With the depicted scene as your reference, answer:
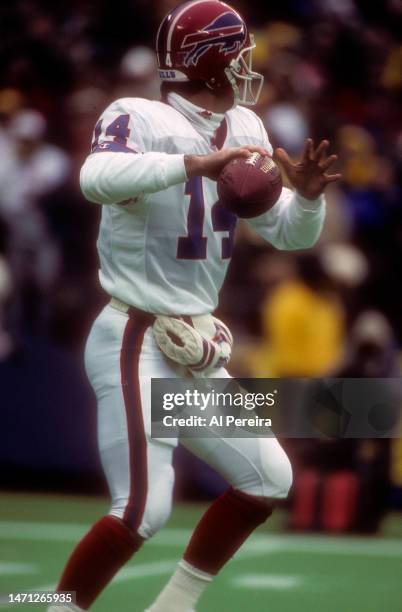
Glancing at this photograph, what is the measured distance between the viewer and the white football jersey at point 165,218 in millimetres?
4211

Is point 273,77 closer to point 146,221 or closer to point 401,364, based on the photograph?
point 401,364

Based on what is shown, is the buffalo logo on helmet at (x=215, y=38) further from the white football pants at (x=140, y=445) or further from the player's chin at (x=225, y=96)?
the white football pants at (x=140, y=445)

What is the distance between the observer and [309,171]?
4379mm

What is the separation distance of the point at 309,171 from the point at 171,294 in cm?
57

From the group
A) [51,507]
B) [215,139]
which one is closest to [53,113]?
[51,507]

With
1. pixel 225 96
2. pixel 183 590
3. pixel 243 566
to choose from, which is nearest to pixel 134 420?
pixel 183 590

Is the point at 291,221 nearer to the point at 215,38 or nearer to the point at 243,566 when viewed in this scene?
the point at 215,38

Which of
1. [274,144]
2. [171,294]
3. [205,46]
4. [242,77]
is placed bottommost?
[274,144]

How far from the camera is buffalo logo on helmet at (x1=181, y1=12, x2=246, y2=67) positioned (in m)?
4.34

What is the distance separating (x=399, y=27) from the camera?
1063 centimetres

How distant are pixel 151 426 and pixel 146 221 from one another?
610 mm

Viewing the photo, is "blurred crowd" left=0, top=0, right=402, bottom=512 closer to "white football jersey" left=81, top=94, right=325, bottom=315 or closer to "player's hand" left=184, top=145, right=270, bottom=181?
"white football jersey" left=81, top=94, right=325, bottom=315

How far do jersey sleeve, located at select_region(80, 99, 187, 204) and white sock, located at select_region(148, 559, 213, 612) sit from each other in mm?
1133

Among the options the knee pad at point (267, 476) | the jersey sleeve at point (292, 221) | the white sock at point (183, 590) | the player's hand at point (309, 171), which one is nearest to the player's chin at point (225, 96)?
the player's hand at point (309, 171)
